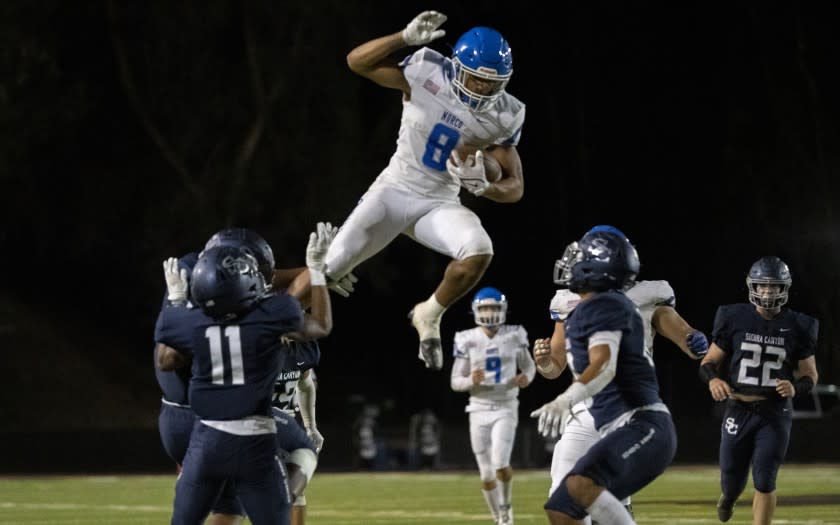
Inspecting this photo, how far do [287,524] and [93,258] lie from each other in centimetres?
2255

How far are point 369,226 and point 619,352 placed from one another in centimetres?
150

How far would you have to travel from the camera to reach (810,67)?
33.1 meters

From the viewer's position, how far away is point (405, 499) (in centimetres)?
1617

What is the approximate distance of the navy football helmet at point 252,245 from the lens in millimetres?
7398

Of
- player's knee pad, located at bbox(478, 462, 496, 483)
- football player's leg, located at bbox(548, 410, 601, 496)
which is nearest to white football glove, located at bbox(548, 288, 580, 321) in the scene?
football player's leg, located at bbox(548, 410, 601, 496)

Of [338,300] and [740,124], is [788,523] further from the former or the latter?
[740,124]

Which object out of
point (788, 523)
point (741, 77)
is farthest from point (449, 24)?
point (788, 523)

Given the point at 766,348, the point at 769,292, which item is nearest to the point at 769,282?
the point at 769,292

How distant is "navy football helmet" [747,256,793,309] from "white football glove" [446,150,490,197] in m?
3.44

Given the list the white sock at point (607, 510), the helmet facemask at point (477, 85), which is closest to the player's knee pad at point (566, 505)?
the white sock at point (607, 510)

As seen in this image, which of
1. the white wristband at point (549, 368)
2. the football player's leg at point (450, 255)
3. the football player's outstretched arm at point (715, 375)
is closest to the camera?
the football player's leg at point (450, 255)

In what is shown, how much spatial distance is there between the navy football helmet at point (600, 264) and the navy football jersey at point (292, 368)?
7.13 ft

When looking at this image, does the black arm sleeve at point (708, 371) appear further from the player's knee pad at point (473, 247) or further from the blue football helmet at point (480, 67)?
the blue football helmet at point (480, 67)

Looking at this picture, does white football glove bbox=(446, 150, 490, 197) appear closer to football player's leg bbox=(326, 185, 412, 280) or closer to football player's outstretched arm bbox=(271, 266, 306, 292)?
football player's leg bbox=(326, 185, 412, 280)
